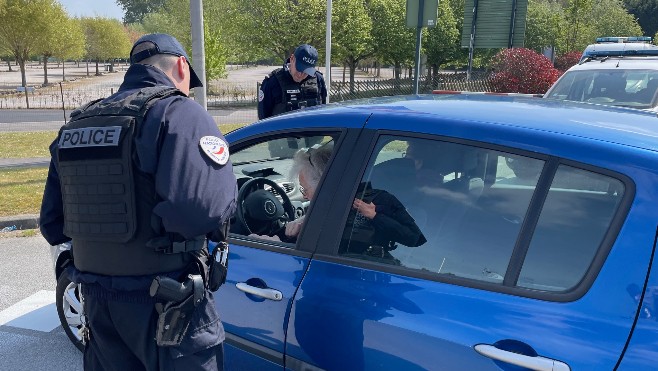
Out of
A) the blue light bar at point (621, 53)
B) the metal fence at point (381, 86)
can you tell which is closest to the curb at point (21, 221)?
the blue light bar at point (621, 53)

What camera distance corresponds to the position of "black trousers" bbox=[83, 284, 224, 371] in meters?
1.95

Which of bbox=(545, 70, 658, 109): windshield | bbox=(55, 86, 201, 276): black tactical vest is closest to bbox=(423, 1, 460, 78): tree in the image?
bbox=(545, 70, 658, 109): windshield

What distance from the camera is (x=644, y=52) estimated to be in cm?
948

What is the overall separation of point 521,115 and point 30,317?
387 centimetres

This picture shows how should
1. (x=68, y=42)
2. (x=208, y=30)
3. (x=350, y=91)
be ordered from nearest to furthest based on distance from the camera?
1. (x=350, y=91)
2. (x=208, y=30)
3. (x=68, y=42)

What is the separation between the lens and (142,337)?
6.37ft

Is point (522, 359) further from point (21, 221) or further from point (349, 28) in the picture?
point (349, 28)

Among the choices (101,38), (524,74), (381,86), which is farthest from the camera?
(101,38)

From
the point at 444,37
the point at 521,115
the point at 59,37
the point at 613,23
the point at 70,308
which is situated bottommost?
the point at 70,308

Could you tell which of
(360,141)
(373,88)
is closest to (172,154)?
(360,141)

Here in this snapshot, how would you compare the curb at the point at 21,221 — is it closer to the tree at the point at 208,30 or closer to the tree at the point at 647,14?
the tree at the point at 208,30

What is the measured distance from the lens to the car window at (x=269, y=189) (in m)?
2.63

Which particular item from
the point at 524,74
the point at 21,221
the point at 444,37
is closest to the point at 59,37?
the point at 444,37

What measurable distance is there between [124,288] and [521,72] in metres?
14.5
